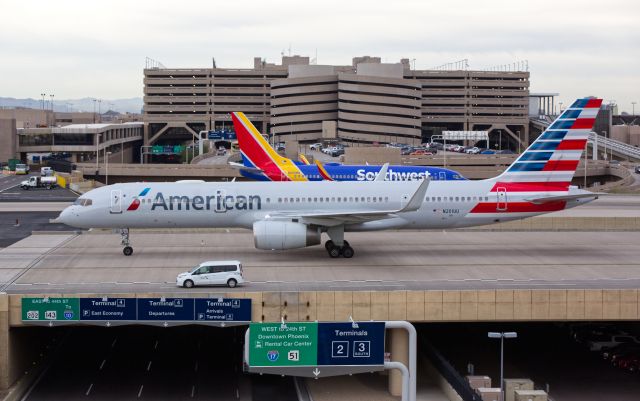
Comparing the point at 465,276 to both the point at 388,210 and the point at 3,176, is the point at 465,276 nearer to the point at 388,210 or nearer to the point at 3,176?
the point at 388,210

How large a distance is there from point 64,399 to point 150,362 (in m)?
6.73

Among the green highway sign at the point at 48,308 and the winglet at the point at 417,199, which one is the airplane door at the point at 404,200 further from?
the green highway sign at the point at 48,308

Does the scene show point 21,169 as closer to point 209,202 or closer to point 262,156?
point 262,156

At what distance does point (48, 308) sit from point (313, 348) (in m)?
22.6

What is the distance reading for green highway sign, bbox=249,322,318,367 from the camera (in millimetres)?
18297

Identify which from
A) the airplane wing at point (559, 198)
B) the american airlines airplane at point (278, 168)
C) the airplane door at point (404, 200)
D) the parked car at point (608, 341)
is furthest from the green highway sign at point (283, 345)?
the american airlines airplane at point (278, 168)

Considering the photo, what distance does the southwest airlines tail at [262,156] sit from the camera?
92.8 m

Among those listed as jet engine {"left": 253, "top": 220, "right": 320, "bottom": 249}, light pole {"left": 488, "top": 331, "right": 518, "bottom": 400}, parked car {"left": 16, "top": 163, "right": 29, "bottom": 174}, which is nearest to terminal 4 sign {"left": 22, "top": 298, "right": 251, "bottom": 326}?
jet engine {"left": 253, "top": 220, "right": 320, "bottom": 249}

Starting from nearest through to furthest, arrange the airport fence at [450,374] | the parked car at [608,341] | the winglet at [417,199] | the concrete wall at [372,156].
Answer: the airport fence at [450,374] < the parked car at [608,341] < the winglet at [417,199] < the concrete wall at [372,156]

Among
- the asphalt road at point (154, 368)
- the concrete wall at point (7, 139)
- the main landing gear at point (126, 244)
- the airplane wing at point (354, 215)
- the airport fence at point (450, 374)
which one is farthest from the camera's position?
the concrete wall at point (7, 139)

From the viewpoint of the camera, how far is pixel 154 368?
141 ft

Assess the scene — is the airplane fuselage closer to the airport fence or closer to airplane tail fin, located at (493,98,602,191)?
airplane tail fin, located at (493,98,602,191)

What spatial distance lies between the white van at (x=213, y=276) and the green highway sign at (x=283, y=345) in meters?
23.5

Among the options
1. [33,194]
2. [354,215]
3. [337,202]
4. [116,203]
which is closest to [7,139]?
[33,194]
